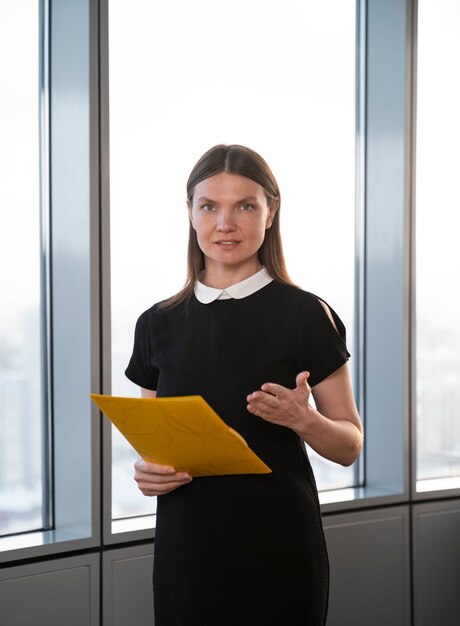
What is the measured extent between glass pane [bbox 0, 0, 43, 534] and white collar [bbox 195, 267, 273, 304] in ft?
3.16

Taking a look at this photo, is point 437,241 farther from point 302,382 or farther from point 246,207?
point 302,382

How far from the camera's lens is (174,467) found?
1457 mm

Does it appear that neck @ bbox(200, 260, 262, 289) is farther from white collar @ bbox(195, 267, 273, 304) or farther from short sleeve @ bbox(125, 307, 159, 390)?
short sleeve @ bbox(125, 307, 159, 390)

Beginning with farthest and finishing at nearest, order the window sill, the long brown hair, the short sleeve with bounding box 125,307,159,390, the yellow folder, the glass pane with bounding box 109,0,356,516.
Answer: the glass pane with bounding box 109,0,356,516
the window sill
the short sleeve with bounding box 125,307,159,390
the long brown hair
the yellow folder

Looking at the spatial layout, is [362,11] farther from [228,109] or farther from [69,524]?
[69,524]

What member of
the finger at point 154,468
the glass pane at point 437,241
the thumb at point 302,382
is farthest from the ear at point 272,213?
the glass pane at point 437,241

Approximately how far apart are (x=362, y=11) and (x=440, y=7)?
1.08 feet

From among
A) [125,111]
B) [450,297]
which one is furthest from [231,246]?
[450,297]

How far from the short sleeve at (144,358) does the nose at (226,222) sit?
26 cm

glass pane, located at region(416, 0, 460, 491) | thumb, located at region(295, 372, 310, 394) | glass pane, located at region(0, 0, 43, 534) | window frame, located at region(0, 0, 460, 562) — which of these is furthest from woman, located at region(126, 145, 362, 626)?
glass pane, located at region(416, 0, 460, 491)

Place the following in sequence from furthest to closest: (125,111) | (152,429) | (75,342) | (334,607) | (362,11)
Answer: (362,11), (334,607), (125,111), (75,342), (152,429)

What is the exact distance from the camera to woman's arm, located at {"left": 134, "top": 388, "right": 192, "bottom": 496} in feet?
4.75

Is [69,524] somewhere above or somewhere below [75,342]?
below

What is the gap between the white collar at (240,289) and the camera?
1558mm
